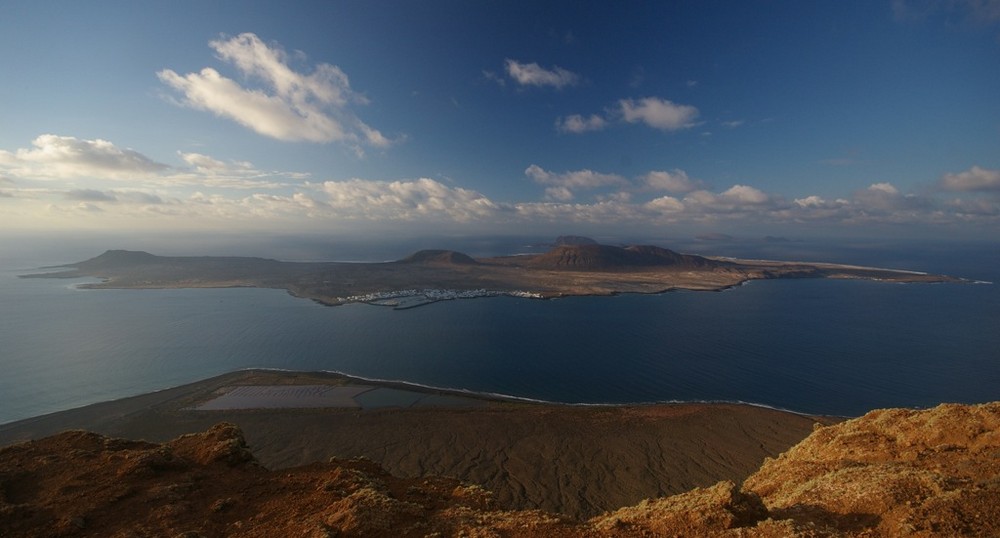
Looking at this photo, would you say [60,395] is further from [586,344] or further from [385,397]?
[586,344]

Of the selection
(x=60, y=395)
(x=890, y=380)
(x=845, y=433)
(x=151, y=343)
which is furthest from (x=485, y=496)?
(x=151, y=343)

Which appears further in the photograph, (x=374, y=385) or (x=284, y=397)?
(x=374, y=385)

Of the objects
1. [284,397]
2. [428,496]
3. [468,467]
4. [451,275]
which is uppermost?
[451,275]

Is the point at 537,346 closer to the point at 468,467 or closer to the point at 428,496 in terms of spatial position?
the point at 468,467

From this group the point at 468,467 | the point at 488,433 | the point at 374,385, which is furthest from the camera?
the point at 374,385

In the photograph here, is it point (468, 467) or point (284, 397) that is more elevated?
point (284, 397)

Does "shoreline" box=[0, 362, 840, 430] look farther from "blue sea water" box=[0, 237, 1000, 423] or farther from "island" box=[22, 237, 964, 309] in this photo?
"island" box=[22, 237, 964, 309]

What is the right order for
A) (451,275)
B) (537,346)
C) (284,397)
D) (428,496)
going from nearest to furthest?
(428,496) → (284,397) → (537,346) → (451,275)

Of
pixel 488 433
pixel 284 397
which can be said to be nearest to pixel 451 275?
pixel 284 397
